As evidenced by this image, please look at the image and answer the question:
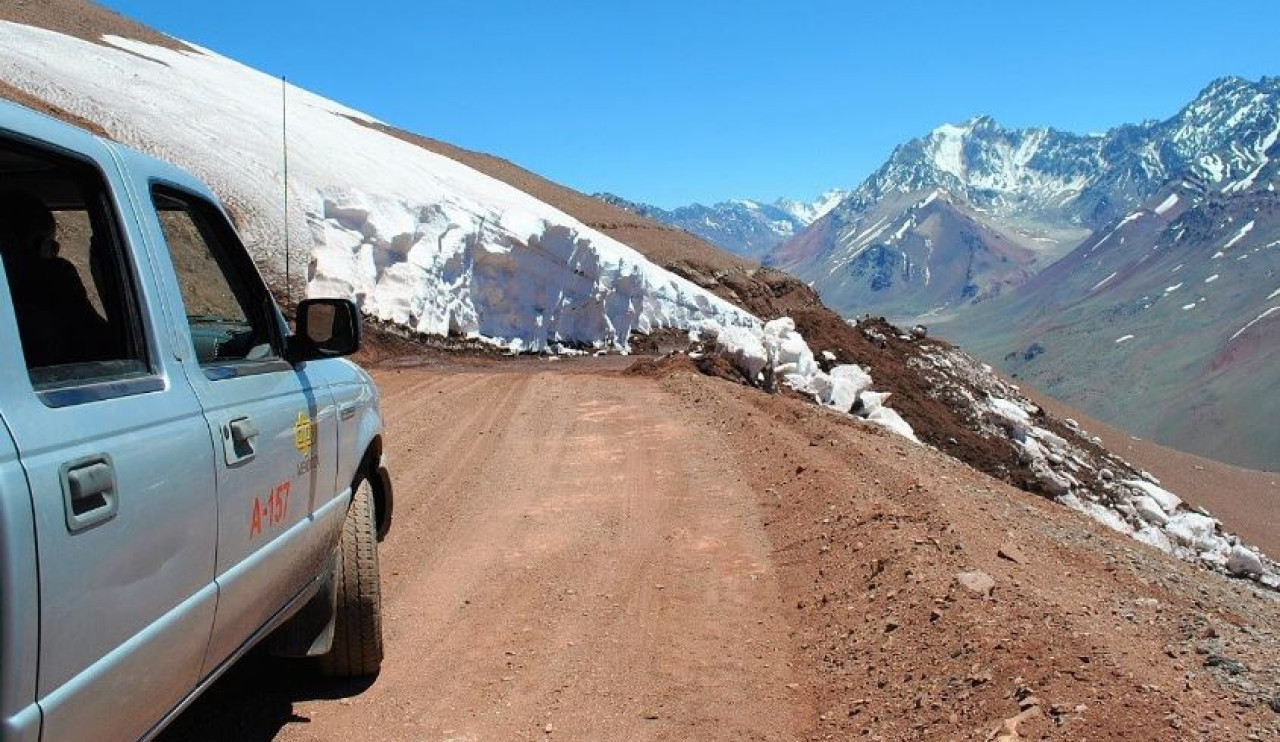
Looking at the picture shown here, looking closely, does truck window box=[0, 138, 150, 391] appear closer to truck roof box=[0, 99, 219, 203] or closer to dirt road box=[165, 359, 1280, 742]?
truck roof box=[0, 99, 219, 203]

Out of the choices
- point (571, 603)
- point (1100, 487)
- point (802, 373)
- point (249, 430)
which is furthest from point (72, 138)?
point (1100, 487)

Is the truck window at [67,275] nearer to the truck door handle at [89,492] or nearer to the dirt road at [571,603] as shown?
the truck door handle at [89,492]

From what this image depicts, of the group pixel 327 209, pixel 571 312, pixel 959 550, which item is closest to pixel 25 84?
pixel 327 209

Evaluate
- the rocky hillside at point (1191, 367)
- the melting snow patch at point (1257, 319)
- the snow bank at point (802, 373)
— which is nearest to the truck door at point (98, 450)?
the snow bank at point (802, 373)

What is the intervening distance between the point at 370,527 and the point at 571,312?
23.7m

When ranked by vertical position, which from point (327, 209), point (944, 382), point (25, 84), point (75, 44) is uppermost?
point (75, 44)

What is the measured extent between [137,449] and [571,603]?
4.01 meters

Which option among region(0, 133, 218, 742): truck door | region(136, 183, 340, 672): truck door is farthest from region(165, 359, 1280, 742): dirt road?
region(0, 133, 218, 742): truck door

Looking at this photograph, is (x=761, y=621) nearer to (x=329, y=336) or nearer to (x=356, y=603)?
(x=356, y=603)

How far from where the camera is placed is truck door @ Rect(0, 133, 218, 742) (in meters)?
2.10

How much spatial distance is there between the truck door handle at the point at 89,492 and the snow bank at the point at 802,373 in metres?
18.2

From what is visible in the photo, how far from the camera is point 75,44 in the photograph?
27203 mm

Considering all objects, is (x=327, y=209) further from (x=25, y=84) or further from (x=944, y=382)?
(x=944, y=382)

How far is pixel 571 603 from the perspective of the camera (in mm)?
6168
